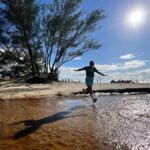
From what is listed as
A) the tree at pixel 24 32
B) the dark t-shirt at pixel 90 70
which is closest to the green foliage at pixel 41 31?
the tree at pixel 24 32

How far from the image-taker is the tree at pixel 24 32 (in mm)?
28312

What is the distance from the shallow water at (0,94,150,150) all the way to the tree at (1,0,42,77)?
60.4 ft

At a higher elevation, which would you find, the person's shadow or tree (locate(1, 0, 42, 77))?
tree (locate(1, 0, 42, 77))

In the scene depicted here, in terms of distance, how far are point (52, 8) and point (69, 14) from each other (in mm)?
1625

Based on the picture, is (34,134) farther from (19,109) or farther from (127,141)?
(19,109)

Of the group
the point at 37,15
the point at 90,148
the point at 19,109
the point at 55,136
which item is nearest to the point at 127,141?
the point at 90,148

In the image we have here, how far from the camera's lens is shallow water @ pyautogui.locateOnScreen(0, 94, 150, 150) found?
6436 mm

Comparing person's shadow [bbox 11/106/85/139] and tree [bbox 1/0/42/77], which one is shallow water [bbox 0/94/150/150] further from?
tree [bbox 1/0/42/77]

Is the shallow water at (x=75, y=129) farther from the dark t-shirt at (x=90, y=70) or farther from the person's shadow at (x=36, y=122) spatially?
the dark t-shirt at (x=90, y=70)

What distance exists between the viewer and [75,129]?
26.1 ft

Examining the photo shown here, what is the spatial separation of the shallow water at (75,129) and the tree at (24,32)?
60.4 ft

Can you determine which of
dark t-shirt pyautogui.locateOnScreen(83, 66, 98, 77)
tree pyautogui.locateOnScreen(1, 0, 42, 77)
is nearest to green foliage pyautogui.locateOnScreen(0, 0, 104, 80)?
tree pyautogui.locateOnScreen(1, 0, 42, 77)

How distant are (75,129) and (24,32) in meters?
21.9

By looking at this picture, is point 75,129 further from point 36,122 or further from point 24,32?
point 24,32
